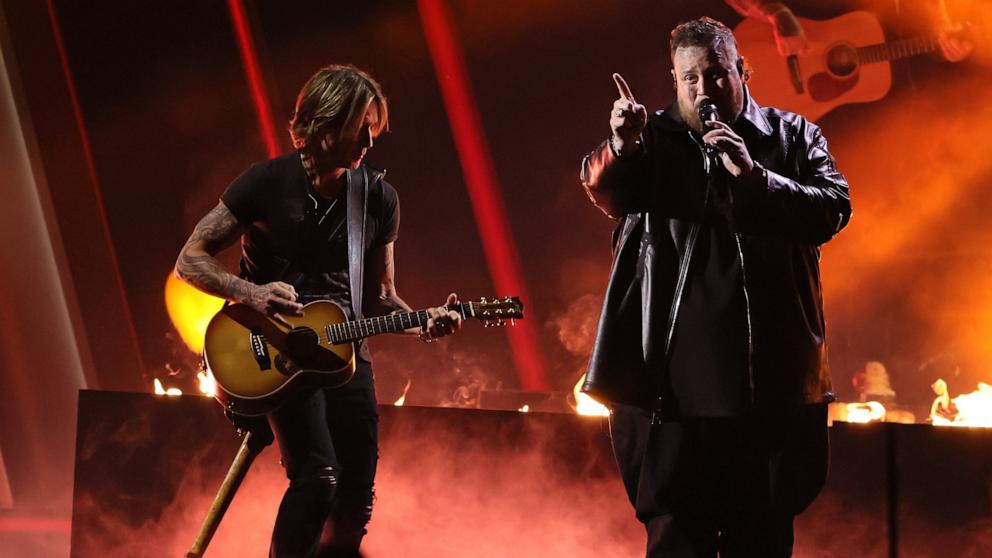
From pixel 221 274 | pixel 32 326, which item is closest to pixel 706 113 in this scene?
pixel 221 274

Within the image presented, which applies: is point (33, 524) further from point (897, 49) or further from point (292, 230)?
point (897, 49)

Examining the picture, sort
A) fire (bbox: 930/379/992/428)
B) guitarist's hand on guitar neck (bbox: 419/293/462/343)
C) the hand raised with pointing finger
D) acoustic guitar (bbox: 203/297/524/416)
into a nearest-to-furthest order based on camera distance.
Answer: the hand raised with pointing finger
acoustic guitar (bbox: 203/297/524/416)
guitarist's hand on guitar neck (bbox: 419/293/462/343)
fire (bbox: 930/379/992/428)

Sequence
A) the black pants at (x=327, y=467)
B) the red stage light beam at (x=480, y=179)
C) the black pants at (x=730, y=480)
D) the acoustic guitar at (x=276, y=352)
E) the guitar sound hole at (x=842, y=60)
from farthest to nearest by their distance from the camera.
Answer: the red stage light beam at (x=480, y=179)
the guitar sound hole at (x=842, y=60)
the acoustic guitar at (x=276, y=352)
the black pants at (x=327, y=467)
the black pants at (x=730, y=480)

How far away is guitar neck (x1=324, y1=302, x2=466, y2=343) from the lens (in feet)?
9.60

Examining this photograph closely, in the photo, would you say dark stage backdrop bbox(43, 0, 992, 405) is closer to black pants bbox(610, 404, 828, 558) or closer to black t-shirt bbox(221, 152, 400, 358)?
black t-shirt bbox(221, 152, 400, 358)

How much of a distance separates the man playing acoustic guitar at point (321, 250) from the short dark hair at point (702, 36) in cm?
122

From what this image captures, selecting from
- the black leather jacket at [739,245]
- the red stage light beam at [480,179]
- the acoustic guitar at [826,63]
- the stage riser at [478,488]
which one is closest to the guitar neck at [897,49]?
the acoustic guitar at [826,63]

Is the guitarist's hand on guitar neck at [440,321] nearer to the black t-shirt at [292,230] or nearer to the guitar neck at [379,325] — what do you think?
the guitar neck at [379,325]

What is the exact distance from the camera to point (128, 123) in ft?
25.9

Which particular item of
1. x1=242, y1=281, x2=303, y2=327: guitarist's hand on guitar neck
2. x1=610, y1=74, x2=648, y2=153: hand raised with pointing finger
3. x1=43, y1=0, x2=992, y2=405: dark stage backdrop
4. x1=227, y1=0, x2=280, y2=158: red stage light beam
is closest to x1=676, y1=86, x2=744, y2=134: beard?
x1=610, y1=74, x2=648, y2=153: hand raised with pointing finger

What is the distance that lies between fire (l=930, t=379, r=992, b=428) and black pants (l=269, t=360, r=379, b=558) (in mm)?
4646

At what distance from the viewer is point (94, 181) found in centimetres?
792

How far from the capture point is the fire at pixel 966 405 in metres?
6.16

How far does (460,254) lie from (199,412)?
4.11 m
